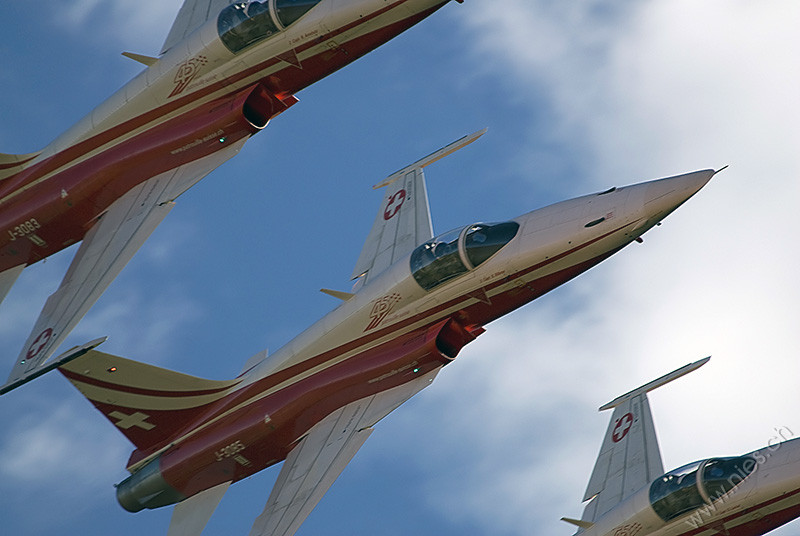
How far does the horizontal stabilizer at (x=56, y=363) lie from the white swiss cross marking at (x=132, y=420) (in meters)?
2.48

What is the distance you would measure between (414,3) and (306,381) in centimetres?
909

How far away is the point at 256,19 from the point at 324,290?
6.57m

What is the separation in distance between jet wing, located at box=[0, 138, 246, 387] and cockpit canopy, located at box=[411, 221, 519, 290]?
5569 mm

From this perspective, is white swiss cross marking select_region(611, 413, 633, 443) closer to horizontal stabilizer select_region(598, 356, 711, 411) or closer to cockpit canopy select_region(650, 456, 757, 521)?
horizontal stabilizer select_region(598, 356, 711, 411)

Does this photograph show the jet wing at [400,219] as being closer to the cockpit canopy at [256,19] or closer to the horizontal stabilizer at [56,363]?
the cockpit canopy at [256,19]

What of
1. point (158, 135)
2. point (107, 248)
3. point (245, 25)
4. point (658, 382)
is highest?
point (245, 25)

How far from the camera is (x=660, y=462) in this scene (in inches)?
1569

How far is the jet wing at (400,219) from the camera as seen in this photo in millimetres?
39594

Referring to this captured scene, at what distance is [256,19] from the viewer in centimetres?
3728

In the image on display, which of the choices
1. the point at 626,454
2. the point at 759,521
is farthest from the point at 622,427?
the point at 759,521

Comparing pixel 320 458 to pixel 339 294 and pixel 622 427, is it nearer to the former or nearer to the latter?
pixel 339 294

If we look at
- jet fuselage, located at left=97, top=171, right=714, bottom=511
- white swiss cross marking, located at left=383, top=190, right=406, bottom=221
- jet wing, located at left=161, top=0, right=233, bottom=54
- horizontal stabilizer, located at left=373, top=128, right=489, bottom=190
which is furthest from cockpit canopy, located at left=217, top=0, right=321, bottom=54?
jet fuselage, located at left=97, top=171, right=714, bottom=511

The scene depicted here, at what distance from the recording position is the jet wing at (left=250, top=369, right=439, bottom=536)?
35.9 metres

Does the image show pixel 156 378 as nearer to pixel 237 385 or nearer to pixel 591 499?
pixel 237 385
